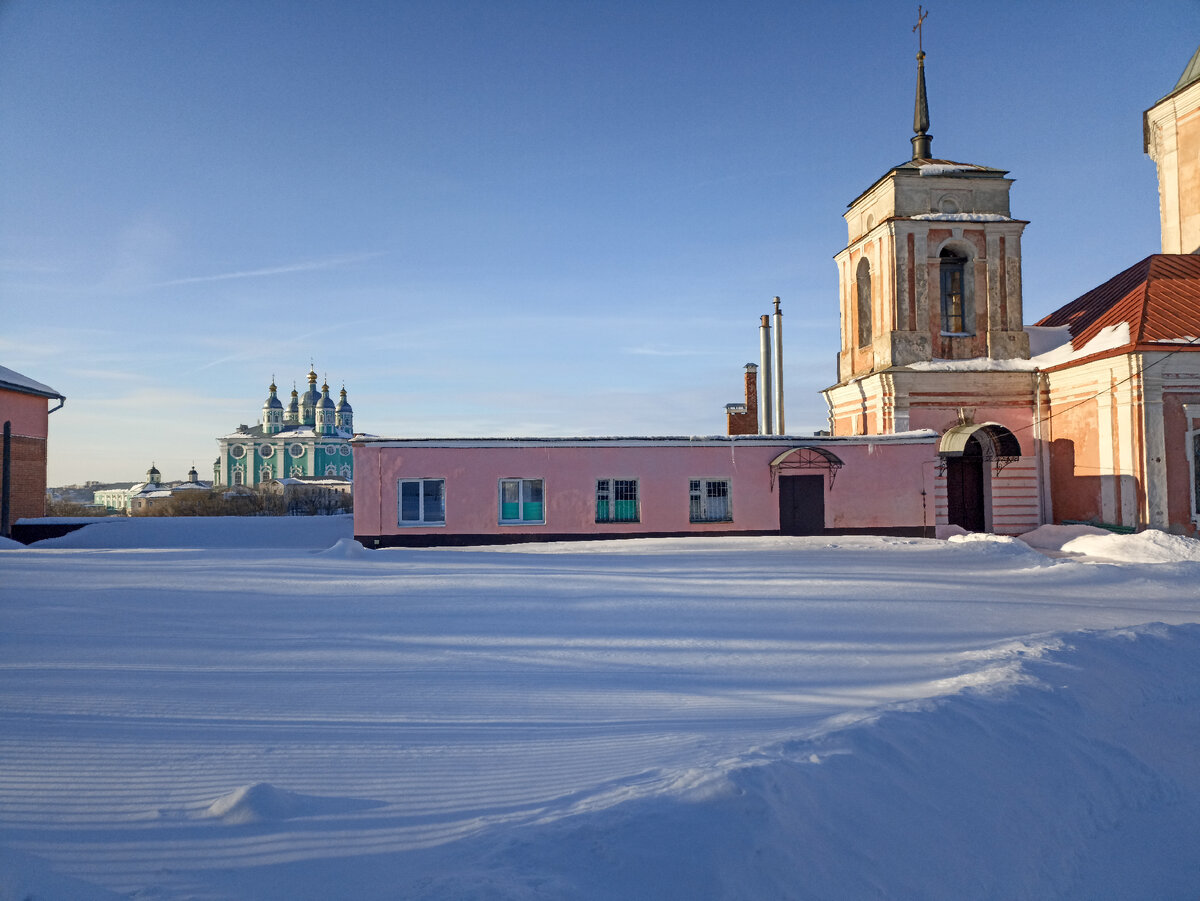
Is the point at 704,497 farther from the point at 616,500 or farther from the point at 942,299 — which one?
the point at 942,299

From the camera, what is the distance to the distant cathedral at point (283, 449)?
96.4m

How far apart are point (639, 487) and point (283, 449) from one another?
3371 inches

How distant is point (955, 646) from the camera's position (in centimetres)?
859

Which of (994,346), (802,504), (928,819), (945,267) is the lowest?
(928,819)

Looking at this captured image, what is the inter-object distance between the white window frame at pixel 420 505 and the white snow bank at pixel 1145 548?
611 inches

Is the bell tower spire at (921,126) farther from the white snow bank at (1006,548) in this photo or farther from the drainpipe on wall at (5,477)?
the drainpipe on wall at (5,477)

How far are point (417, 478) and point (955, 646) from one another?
14.6 m

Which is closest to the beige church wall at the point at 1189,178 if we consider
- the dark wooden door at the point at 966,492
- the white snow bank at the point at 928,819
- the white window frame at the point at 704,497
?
the dark wooden door at the point at 966,492

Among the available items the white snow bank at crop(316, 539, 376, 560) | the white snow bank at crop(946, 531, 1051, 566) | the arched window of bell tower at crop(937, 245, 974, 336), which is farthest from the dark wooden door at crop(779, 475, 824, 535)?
the white snow bank at crop(316, 539, 376, 560)

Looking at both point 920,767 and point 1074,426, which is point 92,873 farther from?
point 1074,426

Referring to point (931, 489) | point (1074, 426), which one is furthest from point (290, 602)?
point (1074, 426)

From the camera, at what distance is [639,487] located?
21.0 metres

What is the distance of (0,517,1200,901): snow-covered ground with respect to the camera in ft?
13.1

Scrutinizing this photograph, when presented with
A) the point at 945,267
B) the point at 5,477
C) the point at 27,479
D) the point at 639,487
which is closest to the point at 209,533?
the point at 5,477
